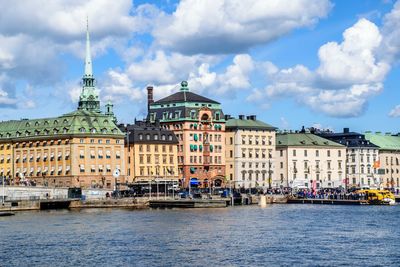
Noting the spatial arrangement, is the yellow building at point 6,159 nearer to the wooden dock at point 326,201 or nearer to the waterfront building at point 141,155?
the waterfront building at point 141,155

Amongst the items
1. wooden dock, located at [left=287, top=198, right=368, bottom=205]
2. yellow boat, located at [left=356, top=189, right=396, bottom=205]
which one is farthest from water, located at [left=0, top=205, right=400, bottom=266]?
wooden dock, located at [left=287, top=198, right=368, bottom=205]

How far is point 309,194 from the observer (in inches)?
7840

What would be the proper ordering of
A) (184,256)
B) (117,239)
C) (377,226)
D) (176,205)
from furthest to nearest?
(176,205) → (377,226) → (117,239) → (184,256)

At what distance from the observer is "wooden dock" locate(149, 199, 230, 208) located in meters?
161

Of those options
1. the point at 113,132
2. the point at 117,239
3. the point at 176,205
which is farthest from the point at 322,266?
the point at 113,132

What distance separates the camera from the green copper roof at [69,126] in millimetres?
186500

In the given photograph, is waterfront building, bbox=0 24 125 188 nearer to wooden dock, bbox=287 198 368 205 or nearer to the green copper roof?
the green copper roof

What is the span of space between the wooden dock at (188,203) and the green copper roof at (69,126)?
28561 millimetres

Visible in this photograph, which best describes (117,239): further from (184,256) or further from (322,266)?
(322,266)

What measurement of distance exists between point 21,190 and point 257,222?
60791mm

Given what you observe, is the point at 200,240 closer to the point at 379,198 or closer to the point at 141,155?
the point at 379,198

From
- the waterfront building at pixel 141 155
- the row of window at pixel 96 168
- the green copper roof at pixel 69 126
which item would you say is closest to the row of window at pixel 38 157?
the row of window at pixel 96 168

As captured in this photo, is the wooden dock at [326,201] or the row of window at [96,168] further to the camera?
the row of window at [96,168]

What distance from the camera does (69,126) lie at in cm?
18650
